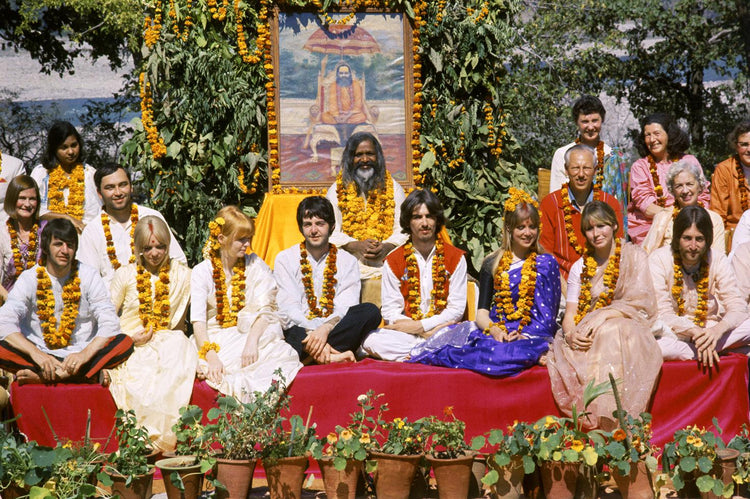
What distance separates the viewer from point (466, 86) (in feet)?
25.7

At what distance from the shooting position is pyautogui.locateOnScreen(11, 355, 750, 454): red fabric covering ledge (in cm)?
515

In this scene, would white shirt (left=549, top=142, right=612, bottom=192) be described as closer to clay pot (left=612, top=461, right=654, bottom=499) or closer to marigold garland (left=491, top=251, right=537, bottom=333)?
marigold garland (left=491, top=251, right=537, bottom=333)

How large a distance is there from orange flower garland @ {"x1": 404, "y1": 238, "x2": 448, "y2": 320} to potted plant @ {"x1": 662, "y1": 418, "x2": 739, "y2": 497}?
185cm

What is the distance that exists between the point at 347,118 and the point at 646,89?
6.38 meters

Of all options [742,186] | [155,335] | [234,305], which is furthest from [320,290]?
[742,186]

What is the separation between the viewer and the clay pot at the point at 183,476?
4.34m

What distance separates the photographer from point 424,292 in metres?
5.86

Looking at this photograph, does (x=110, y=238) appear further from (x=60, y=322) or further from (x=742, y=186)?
(x=742, y=186)

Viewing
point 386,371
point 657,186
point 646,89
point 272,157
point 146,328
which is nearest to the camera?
point 386,371

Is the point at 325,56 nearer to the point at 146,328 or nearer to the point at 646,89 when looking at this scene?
the point at 146,328

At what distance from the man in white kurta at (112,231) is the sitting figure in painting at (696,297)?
3104 mm

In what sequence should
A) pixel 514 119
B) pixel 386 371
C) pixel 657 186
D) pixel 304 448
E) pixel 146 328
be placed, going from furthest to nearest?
1. pixel 514 119
2. pixel 657 186
3. pixel 146 328
4. pixel 386 371
5. pixel 304 448

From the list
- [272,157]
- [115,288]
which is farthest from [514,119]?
[115,288]

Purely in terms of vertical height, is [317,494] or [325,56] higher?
[325,56]
